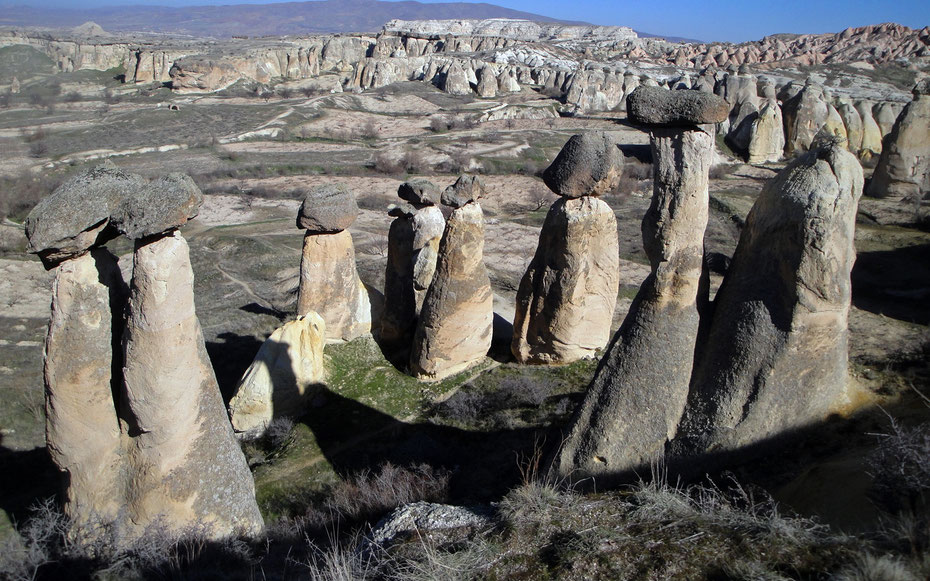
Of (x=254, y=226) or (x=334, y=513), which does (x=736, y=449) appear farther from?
(x=254, y=226)

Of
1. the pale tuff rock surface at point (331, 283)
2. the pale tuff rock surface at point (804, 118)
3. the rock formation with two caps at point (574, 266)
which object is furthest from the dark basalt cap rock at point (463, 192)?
the pale tuff rock surface at point (804, 118)

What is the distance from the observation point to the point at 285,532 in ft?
17.3

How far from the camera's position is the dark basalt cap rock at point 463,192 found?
24.2 ft

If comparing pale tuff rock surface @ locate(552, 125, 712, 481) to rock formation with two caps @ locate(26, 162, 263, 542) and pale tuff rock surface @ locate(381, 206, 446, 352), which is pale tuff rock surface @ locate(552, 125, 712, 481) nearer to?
rock formation with two caps @ locate(26, 162, 263, 542)

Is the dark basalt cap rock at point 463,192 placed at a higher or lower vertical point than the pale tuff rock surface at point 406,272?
higher

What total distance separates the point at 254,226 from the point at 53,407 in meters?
14.3

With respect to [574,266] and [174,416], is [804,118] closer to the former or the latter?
[574,266]

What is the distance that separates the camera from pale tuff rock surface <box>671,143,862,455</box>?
401 centimetres

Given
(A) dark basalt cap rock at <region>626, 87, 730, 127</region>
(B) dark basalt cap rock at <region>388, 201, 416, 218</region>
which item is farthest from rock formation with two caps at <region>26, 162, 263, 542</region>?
(B) dark basalt cap rock at <region>388, 201, 416, 218</region>

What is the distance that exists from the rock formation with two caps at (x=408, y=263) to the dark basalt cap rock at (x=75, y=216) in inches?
181

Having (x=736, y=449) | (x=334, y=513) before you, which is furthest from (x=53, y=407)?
(x=736, y=449)

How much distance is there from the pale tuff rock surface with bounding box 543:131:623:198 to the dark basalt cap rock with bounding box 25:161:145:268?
4.05 metres

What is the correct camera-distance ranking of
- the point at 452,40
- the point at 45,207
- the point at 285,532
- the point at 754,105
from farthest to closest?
the point at 452,40 < the point at 754,105 < the point at 285,532 < the point at 45,207

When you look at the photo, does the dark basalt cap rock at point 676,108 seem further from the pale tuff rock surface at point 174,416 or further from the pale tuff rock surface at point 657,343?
the pale tuff rock surface at point 174,416
